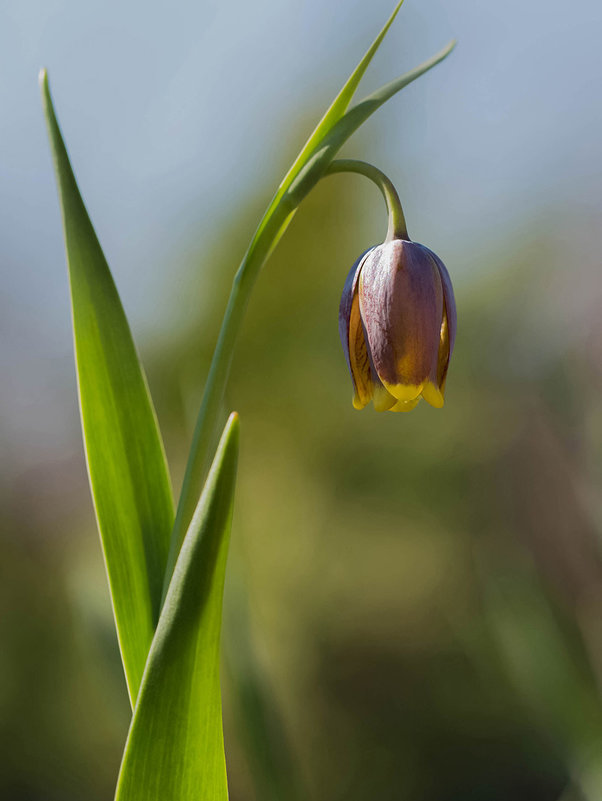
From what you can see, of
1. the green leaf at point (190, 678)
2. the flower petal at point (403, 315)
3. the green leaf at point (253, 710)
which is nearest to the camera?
the green leaf at point (190, 678)

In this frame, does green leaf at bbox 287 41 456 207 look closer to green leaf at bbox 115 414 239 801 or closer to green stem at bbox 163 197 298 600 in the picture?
green stem at bbox 163 197 298 600

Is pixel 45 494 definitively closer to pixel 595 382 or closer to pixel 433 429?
pixel 433 429

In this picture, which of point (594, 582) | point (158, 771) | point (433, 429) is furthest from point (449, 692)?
point (158, 771)

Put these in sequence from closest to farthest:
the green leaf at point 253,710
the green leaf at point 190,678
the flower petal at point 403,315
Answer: the green leaf at point 190,678
the flower petal at point 403,315
the green leaf at point 253,710

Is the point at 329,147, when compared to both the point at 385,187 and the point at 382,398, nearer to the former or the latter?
the point at 385,187

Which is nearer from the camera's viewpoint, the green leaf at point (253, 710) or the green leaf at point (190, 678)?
the green leaf at point (190, 678)

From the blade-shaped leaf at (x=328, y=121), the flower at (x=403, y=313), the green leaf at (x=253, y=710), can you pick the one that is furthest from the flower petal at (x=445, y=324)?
the green leaf at (x=253, y=710)

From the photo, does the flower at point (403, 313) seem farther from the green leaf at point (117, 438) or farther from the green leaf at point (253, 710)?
the green leaf at point (253, 710)
